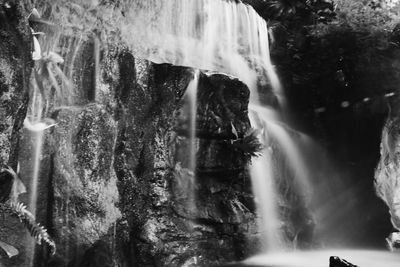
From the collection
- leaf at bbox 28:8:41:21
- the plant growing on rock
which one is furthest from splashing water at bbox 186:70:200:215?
the plant growing on rock

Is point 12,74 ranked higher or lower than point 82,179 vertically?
higher

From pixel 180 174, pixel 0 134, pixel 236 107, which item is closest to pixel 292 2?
pixel 236 107

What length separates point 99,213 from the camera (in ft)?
19.2

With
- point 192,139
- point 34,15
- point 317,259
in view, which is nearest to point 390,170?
point 317,259

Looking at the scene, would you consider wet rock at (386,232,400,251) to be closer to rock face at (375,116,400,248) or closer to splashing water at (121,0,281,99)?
rock face at (375,116,400,248)

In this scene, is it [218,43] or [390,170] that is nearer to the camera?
[218,43]

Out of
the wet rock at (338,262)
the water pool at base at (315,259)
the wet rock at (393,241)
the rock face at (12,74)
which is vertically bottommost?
the wet rock at (338,262)

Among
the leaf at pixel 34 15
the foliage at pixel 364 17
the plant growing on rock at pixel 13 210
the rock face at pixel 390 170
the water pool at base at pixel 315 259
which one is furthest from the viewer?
the foliage at pixel 364 17

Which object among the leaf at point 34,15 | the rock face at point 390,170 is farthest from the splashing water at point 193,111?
the rock face at point 390,170

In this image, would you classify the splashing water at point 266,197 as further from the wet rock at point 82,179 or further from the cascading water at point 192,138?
the wet rock at point 82,179

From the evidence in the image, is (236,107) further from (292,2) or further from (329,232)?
(292,2)

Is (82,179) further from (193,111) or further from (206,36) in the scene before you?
(206,36)

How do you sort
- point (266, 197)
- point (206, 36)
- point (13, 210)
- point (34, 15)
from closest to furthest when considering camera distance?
point (13, 210) → point (34, 15) → point (266, 197) → point (206, 36)

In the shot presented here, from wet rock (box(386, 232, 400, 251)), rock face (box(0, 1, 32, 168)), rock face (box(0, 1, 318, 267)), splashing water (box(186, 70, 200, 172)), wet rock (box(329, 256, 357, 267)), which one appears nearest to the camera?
rock face (box(0, 1, 32, 168))
